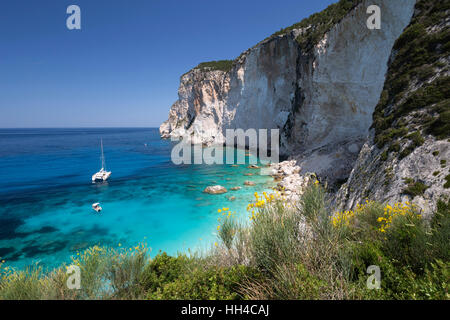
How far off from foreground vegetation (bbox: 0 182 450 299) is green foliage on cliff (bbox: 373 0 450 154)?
4.74 meters

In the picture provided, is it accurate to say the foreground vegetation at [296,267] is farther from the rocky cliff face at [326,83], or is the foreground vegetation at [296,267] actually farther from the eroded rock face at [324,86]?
the eroded rock face at [324,86]

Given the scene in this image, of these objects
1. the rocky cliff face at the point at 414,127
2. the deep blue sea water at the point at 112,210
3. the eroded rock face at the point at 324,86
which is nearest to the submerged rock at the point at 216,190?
the deep blue sea water at the point at 112,210

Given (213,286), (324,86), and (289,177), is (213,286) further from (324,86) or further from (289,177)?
(324,86)

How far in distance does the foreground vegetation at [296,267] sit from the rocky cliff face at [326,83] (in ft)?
16.8

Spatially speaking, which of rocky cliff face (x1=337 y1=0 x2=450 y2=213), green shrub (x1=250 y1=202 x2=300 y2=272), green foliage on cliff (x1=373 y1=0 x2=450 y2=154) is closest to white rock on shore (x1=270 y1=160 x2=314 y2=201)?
rocky cliff face (x1=337 y1=0 x2=450 y2=213)

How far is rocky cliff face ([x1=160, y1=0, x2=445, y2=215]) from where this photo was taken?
16.0m

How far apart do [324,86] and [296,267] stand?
69.2 ft

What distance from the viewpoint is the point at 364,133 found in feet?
59.6

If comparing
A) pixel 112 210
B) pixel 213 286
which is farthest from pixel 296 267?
pixel 112 210

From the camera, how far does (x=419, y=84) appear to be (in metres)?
9.03

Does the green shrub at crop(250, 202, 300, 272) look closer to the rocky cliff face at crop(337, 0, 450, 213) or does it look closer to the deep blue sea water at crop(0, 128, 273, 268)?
the deep blue sea water at crop(0, 128, 273, 268)

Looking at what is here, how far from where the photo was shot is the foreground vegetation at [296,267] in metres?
2.87

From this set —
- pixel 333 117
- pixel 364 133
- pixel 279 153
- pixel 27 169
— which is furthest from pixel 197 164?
pixel 27 169

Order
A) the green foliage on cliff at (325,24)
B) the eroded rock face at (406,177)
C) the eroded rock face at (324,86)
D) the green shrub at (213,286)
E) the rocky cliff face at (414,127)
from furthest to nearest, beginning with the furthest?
the green foliage on cliff at (325,24)
the eroded rock face at (324,86)
the rocky cliff face at (414,127)
the eroded rock face at (406,177)
the green shrub at (213,286)
